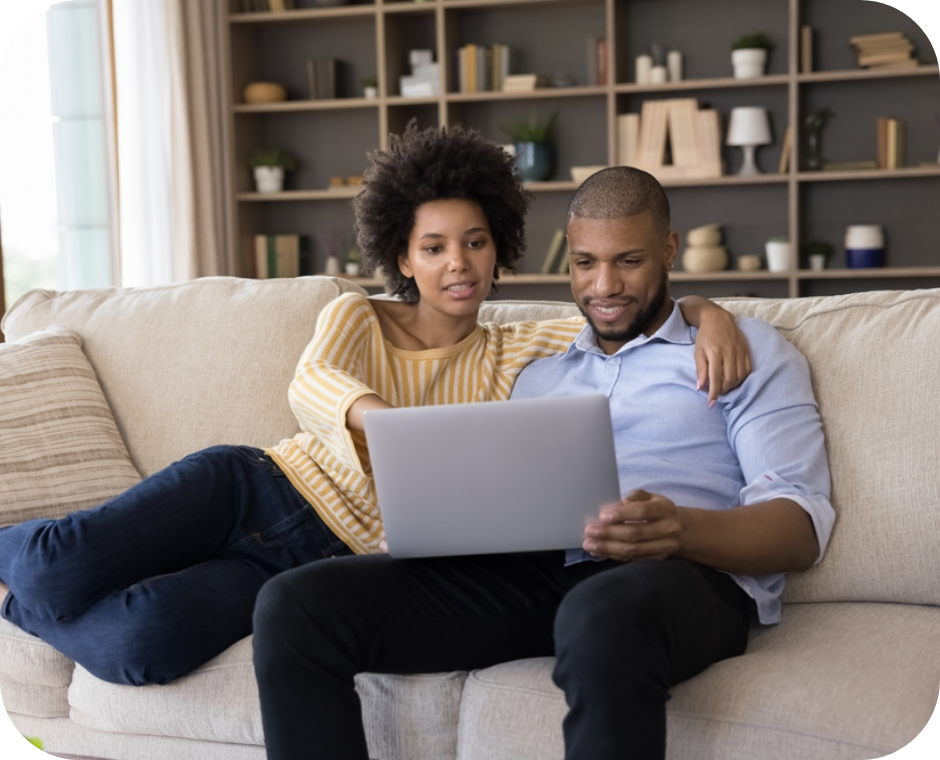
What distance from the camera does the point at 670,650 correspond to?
1.23m

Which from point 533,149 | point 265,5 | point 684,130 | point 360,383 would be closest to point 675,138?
point 684,130

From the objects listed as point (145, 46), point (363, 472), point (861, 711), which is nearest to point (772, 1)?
point (145, 46)

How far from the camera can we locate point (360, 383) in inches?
63.4

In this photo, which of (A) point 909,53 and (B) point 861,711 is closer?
(B) point 861,711

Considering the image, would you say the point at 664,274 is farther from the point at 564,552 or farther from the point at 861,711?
the point at 861,711

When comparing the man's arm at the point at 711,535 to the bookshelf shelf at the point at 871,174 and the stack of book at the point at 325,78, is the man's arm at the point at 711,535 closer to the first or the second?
the bookshelf shelf at the point at 871,174

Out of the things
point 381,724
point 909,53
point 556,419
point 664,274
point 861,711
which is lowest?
point 381,724

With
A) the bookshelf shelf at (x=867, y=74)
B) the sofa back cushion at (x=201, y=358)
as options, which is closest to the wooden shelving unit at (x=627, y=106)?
the bookshelf shelf at (x=867, y=74)

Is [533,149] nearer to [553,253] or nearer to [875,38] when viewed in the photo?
[553,253]

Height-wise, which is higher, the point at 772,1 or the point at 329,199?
the point at 772,1

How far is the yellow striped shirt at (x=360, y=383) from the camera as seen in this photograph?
1.64m

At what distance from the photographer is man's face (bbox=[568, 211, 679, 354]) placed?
167cm

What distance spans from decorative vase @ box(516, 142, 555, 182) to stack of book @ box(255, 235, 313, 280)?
41.3 inches

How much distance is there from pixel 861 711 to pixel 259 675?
72 cm
